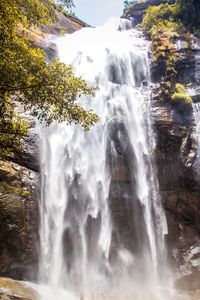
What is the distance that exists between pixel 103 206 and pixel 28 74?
11082mm

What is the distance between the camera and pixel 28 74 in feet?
26.1

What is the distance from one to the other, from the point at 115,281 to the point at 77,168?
6.02 m

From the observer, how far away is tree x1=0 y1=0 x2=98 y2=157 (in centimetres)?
770

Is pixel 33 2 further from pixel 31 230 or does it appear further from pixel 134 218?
pixel 134 218

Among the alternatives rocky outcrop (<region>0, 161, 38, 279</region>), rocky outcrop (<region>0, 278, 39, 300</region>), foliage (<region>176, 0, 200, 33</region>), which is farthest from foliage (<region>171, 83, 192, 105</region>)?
rocky outcrop (<region>0, 278, 39, 300</region>)

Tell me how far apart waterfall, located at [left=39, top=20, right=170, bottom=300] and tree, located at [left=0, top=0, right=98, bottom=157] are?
8.32m

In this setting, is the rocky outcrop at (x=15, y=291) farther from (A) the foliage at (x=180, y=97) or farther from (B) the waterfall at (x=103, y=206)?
(A) the foliage at (x=180, y=97)

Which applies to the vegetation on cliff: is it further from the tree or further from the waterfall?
the tree

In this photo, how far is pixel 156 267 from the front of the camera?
17391 millimetres

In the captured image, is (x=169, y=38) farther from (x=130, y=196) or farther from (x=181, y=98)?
(x=130, y=196)

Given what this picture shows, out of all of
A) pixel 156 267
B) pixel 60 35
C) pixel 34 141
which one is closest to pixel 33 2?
pixel 34 141

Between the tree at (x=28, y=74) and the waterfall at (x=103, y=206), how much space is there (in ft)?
27.3

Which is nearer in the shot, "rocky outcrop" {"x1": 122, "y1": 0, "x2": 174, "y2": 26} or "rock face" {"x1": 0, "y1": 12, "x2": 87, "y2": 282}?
"rock face" {"x1": 0, "y1": 12, "x2": 87, "y2": 282}

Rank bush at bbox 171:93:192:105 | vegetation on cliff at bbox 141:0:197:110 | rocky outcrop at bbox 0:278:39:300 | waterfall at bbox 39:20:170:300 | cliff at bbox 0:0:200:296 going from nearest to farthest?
1. rocky outcrop at bbox 0:278:39:300
2. cliff at bbox 0:0:200:296
3. waterfall at bbox 39:20:170:300
4. bush at bbox 171:93:192:105
5. vegetation on cliff at bbox 141:0:197:110
